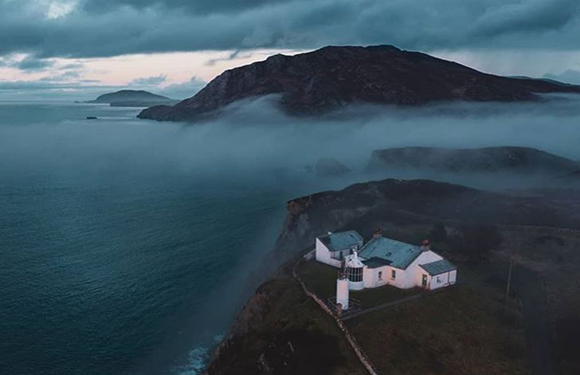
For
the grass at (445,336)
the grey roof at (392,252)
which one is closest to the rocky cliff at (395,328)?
the grass at (445,336)

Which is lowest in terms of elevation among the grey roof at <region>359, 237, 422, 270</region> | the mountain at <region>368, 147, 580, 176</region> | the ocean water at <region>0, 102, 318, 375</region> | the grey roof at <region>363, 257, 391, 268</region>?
the ocean water at <region>0, 102, 318, 375</region>

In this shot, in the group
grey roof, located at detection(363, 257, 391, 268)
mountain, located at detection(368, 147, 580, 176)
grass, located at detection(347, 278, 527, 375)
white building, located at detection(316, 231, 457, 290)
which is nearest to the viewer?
grass, located at detection(347, 278, 527, 375)

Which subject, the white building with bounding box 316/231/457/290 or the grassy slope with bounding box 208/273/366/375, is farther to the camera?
the white building with bounding box 316/231/457/290

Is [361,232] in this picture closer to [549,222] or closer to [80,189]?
[549,222]

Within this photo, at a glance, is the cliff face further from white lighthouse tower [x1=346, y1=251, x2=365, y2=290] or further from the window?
the window

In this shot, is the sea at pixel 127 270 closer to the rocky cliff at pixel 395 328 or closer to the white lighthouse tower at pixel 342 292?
the rocky cliff at pixel 395 328

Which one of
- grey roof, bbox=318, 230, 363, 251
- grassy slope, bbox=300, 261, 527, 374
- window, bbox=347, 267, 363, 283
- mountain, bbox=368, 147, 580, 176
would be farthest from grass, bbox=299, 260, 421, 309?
mountain, bbox=368, 147, 580, 176

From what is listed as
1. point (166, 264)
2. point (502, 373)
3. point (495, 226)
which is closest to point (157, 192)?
point (166, 264)
